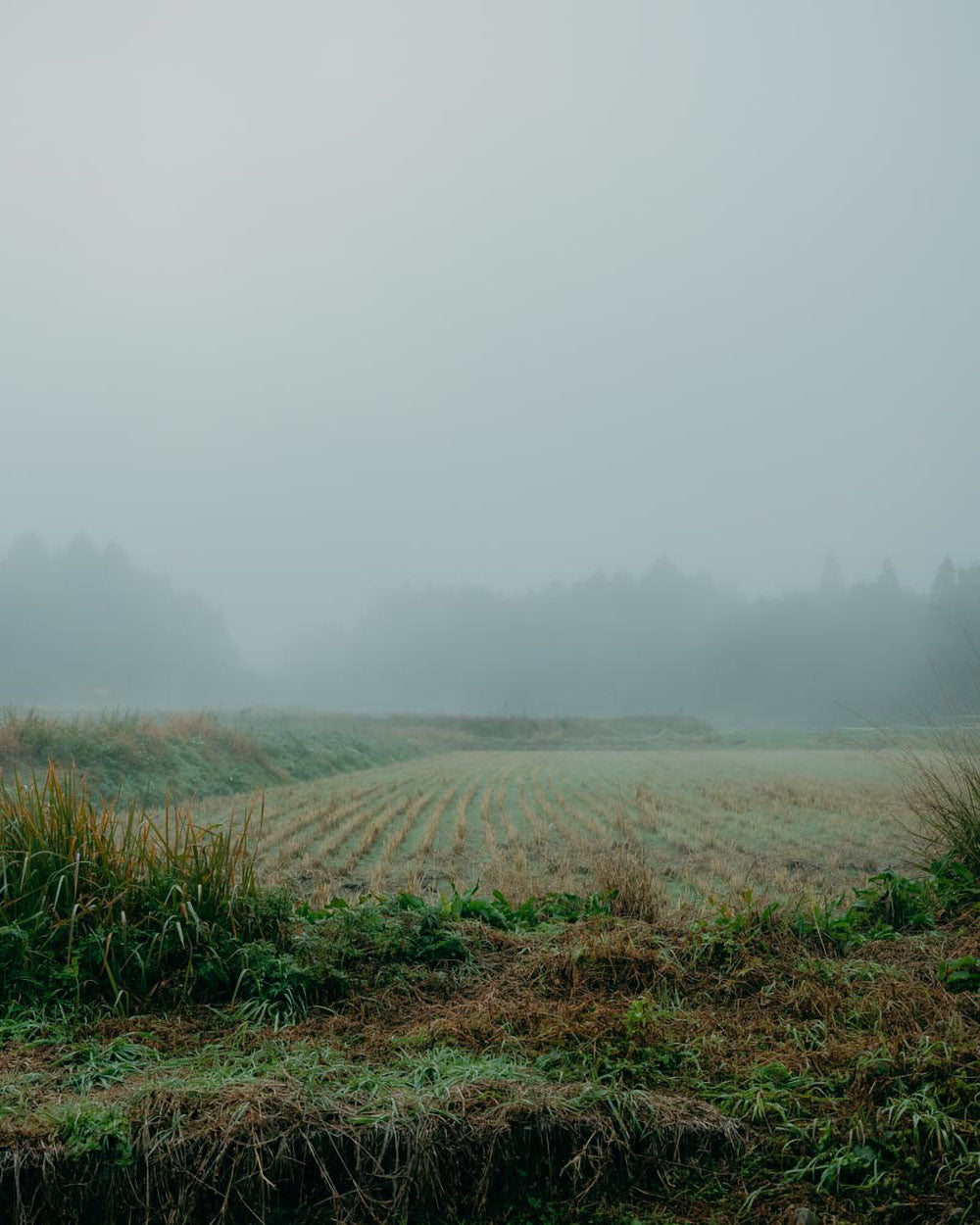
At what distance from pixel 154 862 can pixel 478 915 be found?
7.83ft

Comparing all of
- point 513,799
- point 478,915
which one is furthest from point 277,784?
point 478,915

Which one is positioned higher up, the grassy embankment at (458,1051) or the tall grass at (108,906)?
the tall grass at (108,906)

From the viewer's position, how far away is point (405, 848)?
12.2 m

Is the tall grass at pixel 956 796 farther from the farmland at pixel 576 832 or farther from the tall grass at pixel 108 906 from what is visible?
the tall grass at pixel 108 906

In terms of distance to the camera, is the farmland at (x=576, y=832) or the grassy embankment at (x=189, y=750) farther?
the grassy embankment at (x=189, y=750)

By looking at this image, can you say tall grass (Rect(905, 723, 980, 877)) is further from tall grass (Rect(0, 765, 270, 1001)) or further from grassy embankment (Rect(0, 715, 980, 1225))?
tall grass (Rect(0, 765, 270, 1001))

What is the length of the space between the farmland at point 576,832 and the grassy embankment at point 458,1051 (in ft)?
5.07

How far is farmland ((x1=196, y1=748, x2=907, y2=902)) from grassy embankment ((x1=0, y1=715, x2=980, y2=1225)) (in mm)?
1547

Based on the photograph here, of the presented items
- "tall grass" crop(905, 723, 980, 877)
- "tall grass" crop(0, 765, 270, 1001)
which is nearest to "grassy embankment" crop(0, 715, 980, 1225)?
"tall grass" crop(0, 765, 270, 1001)

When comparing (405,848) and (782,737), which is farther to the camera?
(782,737)

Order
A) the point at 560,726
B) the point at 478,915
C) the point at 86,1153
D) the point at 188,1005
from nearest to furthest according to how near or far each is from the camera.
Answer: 1. the point at 86,1153
2. the point at 188,1005
3. the point at 478,915
4. the point at 560,726

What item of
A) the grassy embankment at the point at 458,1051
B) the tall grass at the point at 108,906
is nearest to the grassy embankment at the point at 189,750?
the tall grass at the point at 108,906

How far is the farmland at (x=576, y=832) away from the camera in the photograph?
9.78 meters

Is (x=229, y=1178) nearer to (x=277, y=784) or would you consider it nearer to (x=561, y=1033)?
(x=561, y=1033)
